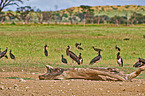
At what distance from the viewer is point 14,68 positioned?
43.6 ft

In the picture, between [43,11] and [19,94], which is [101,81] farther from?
[43,11]

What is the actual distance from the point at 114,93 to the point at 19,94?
2.35m

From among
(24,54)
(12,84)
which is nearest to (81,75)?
(12,84)

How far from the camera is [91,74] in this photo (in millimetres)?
9539

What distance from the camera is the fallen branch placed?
941 cm

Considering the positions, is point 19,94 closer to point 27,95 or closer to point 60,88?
point 27,95

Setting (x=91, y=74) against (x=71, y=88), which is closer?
(x=71, y=88)

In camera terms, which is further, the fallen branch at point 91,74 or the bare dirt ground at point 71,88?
the fallen branch at point 91,74

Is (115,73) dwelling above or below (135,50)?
above

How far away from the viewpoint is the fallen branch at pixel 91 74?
9.41m

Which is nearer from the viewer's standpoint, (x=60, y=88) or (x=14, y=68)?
(x=60, y=88)

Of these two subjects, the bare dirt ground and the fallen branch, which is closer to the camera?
the bare dirt ground

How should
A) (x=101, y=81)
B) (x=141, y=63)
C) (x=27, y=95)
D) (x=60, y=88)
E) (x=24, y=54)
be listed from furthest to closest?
(x=24, y=54)
(x=141, y=63)
(x=101, y=81)
(x=60, y=88)
(x=27, y=95)

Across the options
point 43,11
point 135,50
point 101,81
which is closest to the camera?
point 101,81
